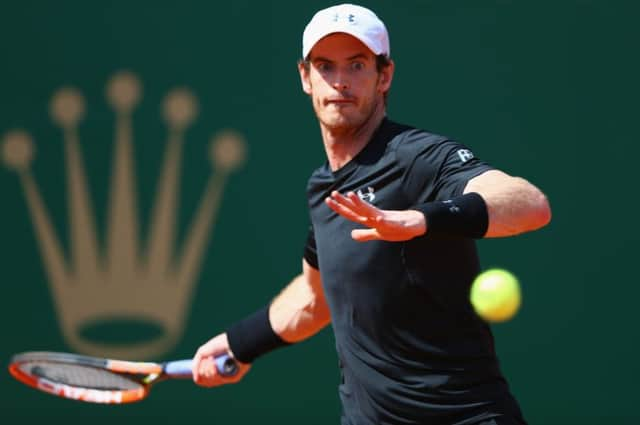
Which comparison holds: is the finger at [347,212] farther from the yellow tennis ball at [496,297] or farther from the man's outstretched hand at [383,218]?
the yellow tennis ball at [496,297]

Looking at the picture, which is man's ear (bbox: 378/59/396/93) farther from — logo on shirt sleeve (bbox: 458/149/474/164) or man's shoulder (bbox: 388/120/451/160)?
logo on shirt sleeve (bbox: 458/149/474/164)

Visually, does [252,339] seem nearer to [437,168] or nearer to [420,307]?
[420,307]

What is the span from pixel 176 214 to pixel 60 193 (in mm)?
624

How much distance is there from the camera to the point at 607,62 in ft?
18.2

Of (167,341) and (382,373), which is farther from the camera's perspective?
(167,341)

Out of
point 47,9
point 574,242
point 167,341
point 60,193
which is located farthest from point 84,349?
point 574,242

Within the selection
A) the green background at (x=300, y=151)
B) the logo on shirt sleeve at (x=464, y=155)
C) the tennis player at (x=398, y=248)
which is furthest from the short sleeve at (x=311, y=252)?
the green background at (x=300, y=151)

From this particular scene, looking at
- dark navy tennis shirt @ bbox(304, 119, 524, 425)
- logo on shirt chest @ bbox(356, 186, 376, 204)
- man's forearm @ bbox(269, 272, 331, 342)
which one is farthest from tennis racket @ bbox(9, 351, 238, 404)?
logo on shirt chest @ bbox(356, 186, 376, 204)

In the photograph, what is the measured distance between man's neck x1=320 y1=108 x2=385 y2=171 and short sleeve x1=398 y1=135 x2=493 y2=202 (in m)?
0.22

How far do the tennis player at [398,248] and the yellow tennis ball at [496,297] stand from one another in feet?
0.38

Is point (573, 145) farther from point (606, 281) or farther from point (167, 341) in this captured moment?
point (167, 341)

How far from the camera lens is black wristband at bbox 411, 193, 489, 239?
2477 millimetres

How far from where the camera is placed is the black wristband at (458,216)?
2.48 metres

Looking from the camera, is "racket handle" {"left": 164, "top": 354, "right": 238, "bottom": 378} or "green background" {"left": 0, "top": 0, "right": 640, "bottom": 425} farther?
"green background" {"left": 0, "top": 0, "right": 640, "bottom": 425}
